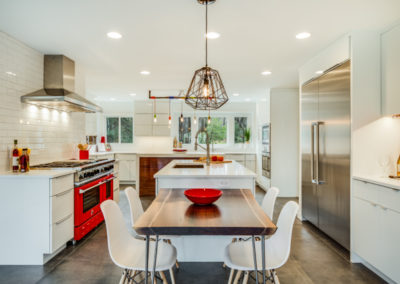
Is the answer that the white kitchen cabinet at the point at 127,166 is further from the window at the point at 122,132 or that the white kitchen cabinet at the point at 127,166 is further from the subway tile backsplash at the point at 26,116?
the subway tile backsplash at the point at 26,116

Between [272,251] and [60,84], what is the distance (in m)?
3.44

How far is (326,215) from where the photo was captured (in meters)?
3.37

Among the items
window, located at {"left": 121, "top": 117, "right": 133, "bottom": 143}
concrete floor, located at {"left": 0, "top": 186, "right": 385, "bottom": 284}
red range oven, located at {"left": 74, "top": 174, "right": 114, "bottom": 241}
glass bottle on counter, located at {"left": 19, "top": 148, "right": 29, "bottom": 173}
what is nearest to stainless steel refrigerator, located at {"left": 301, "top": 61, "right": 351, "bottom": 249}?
concrete floor, located at {"left": 0, "top": 186, "right": 385, "bottom": 284}

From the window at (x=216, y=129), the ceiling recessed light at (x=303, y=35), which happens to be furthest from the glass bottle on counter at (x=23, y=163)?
the window at (x=216, y=129)

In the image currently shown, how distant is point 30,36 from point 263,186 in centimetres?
558

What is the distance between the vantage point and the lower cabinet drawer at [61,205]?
8.99 feet

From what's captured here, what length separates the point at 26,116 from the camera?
10.9 ft

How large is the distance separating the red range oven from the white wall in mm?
3639


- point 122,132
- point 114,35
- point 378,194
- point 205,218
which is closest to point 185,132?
point 122,132

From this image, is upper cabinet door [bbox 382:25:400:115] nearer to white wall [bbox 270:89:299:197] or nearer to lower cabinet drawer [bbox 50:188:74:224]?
white wall [bbox 270:89:299:197]

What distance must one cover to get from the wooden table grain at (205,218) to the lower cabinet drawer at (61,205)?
133cm

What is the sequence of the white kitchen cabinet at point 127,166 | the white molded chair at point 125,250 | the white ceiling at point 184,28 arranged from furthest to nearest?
the white kitchen cabinet at point 127,166
the white ceiling at point 184,28
the white molded chair at point 125,250

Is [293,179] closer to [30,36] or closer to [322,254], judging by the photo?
[322,254]

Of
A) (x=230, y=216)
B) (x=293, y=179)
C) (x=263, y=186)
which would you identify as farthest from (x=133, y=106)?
(x=230, y=216)
